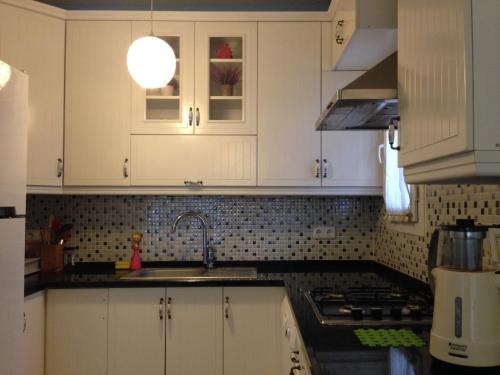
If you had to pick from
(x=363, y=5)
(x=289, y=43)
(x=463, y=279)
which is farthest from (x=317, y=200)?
(x=463, y=279)

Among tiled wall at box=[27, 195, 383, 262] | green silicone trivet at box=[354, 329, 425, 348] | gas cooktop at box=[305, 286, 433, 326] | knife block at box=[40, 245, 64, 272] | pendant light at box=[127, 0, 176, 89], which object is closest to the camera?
green silicone trivet at box=[354, 329, 425, 348]

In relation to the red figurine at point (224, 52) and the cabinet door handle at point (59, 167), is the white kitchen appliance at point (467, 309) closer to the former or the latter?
the red figurine at point (224, 52)

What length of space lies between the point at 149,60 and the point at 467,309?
1.68 meters

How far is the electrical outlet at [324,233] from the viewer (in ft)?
9.45

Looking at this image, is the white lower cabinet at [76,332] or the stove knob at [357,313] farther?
the white lower cabinet at [76,332]

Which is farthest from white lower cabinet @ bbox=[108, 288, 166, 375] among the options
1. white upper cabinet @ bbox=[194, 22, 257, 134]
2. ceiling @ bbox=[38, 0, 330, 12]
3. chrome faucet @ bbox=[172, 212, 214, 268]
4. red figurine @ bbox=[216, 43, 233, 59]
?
ceiling @ bbox=[38, 0, 330, 12]

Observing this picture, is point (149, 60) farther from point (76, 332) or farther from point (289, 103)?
point (76, 332)

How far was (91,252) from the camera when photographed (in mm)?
2875

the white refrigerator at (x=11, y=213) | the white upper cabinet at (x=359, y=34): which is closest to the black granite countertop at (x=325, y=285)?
the white refrigerator at (x=11, y=213)

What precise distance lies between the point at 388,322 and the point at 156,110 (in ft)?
6.09

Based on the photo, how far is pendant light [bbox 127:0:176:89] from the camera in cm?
201

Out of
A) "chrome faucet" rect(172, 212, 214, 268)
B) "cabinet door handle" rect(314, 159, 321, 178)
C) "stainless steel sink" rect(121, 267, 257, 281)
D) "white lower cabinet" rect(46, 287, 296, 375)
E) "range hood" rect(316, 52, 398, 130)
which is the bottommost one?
"white lower cabinet" rect(46, 287, 296, 375)

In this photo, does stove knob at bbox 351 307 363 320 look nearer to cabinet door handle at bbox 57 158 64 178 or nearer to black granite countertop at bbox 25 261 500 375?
black granite countertop at bbox 25 261 500 375

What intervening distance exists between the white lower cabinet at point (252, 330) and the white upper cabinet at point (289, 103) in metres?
0.68
